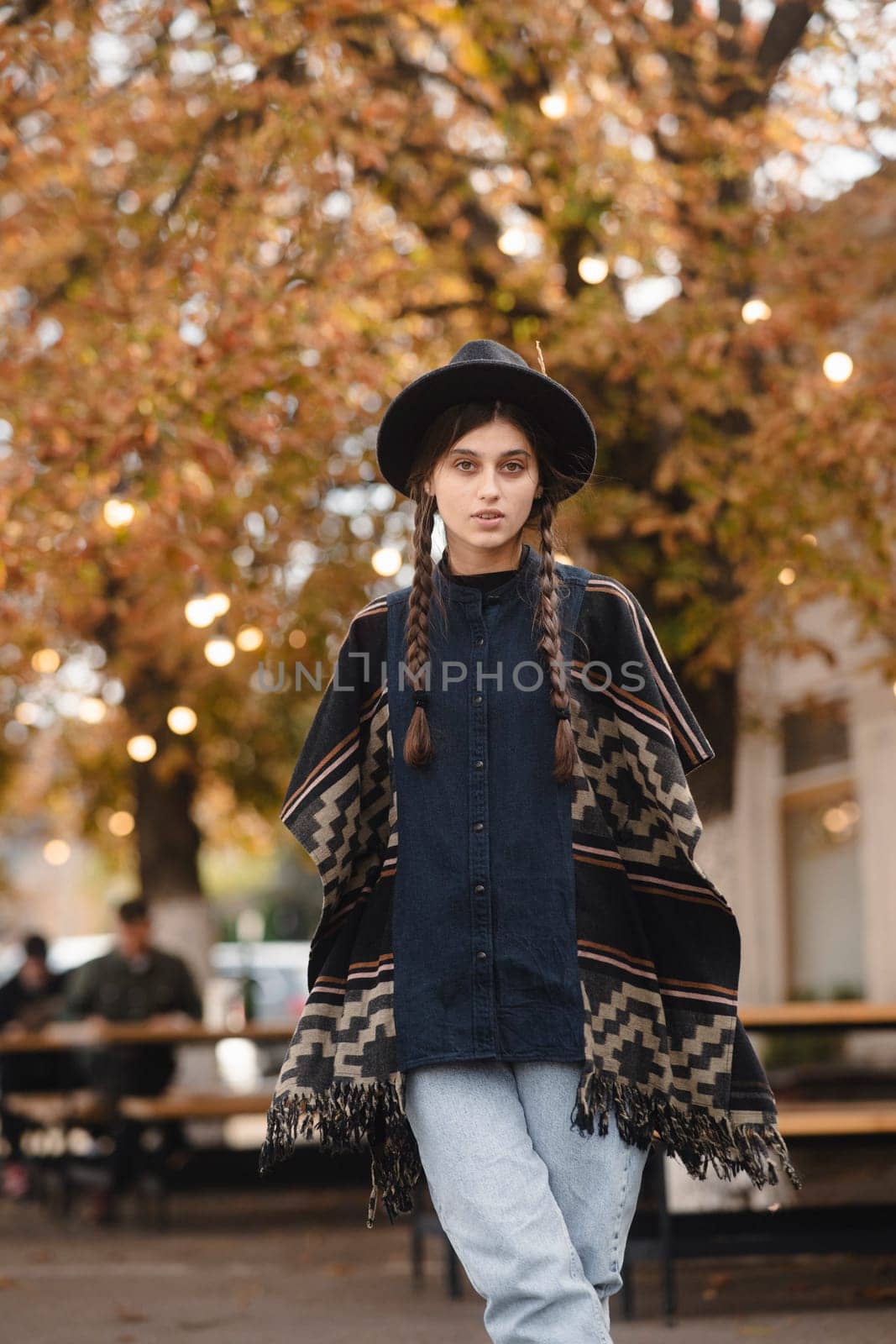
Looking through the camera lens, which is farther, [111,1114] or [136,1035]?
[111,1114]

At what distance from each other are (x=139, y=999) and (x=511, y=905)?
8.84 meters

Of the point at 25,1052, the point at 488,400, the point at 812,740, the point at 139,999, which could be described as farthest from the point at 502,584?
the point at 812,740

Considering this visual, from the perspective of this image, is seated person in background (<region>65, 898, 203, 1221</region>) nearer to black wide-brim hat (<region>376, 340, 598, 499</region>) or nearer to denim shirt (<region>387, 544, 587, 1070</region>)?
black wide-brim hat (<region>376, 340, 598, 499</region>)

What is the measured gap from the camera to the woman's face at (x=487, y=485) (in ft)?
10.3

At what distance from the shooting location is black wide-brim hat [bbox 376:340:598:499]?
10.4ft

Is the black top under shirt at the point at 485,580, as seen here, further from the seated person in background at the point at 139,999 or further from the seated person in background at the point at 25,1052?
the seated person in background at the point at 25,1052

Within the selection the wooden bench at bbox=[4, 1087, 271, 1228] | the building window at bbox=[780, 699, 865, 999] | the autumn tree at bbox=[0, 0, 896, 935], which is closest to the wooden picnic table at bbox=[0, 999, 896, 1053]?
the wooden bench at bbox=[4, 1087, 271, 1228]

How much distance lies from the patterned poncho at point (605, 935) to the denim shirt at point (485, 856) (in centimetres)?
4

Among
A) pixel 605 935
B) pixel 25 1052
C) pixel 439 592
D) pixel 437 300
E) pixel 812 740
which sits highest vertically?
pixel 437 300

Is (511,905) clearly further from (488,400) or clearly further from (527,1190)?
(488,400)

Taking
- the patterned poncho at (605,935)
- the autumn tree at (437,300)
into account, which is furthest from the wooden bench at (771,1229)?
the patterned poncho at (605,935)

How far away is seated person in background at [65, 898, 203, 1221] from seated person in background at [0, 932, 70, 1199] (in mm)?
914

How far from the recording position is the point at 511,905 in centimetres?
296

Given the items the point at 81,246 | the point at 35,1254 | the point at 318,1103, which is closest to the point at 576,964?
the point at 318,1103
